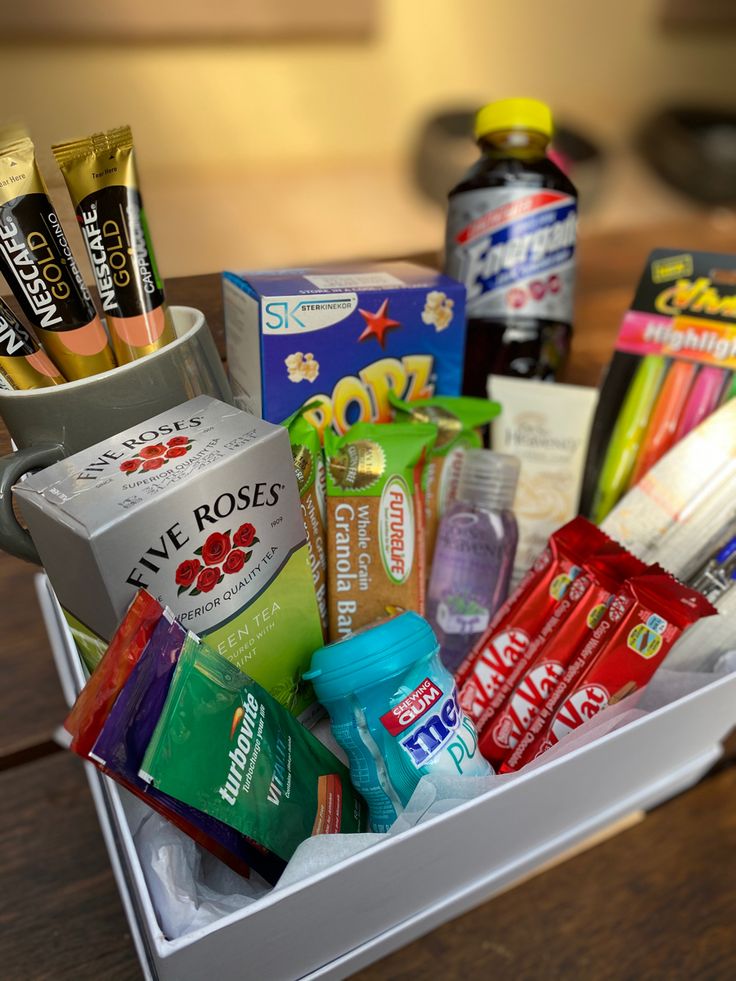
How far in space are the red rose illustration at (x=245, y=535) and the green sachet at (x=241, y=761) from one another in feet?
0.18

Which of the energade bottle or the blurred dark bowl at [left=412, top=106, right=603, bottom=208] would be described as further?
the blurred dark bowl at [left=412, top=106, right=603, bottom=208]

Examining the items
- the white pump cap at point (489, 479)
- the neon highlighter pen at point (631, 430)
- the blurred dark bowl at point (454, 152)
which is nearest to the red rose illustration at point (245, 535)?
the white pump cap at point (489, 479)

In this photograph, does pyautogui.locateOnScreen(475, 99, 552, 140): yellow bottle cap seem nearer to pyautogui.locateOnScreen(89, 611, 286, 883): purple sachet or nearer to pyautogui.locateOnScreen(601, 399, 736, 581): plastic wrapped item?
pyautogui.locateOnScreen(601, 399, 736, 581): plastic wrapped item

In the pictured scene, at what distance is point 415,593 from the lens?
48 centimetres

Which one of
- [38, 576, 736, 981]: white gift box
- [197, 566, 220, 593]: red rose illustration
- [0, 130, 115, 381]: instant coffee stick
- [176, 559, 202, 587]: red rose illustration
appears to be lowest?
[38, 576, 736, 981]: white gift box

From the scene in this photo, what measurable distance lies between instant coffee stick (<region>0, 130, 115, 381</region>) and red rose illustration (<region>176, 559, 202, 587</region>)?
13cm

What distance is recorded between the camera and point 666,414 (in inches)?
22.7

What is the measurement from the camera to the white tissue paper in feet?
1.03

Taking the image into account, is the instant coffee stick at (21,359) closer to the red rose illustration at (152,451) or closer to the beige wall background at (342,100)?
the red rose illustration at (152,451)

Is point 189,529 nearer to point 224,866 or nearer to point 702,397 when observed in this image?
point 224,866

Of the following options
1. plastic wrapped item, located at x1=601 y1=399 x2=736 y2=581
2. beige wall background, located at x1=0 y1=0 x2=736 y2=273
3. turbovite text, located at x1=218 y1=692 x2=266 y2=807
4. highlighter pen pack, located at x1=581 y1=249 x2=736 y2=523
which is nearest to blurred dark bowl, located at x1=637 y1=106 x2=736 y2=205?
beige wall background, located at x1=0 y1=0 x2=736 y2=273

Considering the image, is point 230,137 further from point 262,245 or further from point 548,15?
point 548,15

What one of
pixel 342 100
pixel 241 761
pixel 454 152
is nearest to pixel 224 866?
pixel 241 761

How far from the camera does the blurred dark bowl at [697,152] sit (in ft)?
4.76
